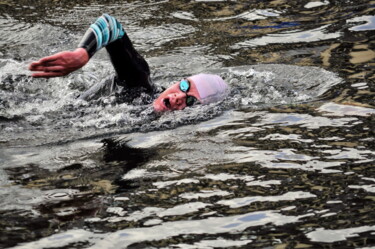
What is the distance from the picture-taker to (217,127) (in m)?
5.76

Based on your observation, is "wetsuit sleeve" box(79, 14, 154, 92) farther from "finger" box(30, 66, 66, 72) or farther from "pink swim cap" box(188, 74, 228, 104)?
"finger" box(30, 66, 66, 72)

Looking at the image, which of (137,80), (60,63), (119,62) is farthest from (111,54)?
(60,63)

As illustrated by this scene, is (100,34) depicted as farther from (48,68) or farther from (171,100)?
(171,100)

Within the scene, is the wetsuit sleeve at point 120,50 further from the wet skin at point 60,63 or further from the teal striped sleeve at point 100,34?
the wet skin at point 60,63

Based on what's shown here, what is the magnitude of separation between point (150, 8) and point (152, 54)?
1818 mm

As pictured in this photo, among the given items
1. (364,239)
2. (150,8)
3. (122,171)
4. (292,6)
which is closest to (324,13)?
(292,6)

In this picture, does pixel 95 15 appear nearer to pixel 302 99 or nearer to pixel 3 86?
pixel 3 86

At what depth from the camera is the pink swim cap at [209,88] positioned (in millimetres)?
6550

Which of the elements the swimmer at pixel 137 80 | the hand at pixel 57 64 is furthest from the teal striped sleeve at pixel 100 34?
the hand at pixel 57 64

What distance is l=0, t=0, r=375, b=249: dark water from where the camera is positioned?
3.97m

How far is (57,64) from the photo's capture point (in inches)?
193

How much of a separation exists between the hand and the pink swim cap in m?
1.69

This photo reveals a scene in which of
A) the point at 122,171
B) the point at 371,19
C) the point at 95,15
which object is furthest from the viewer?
the point at 95,15

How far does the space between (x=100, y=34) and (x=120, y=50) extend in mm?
681
